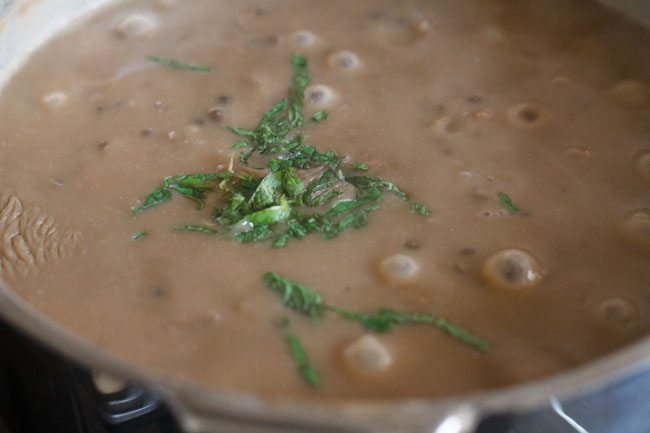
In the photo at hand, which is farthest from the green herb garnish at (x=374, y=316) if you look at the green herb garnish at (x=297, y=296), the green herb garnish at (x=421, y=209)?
the green herb garnish at (x=421, y=209)

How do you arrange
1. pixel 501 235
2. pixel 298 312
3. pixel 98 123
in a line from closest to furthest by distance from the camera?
pixel 298 312, pixel 501 235, pixel 98 123

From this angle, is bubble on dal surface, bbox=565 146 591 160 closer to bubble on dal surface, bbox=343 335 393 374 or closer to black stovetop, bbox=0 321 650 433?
black stovetop, bbox=0 321 650 433

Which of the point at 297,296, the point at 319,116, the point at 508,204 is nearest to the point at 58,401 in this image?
the point at 297,296

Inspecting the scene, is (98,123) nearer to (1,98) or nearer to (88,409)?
(1,98)

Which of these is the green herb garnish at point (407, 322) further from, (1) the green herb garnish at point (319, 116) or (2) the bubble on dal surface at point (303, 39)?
(2) the bubble on dal surface at point (303, 39)

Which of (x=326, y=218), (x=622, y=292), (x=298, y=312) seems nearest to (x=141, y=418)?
(x=298, y=312)
